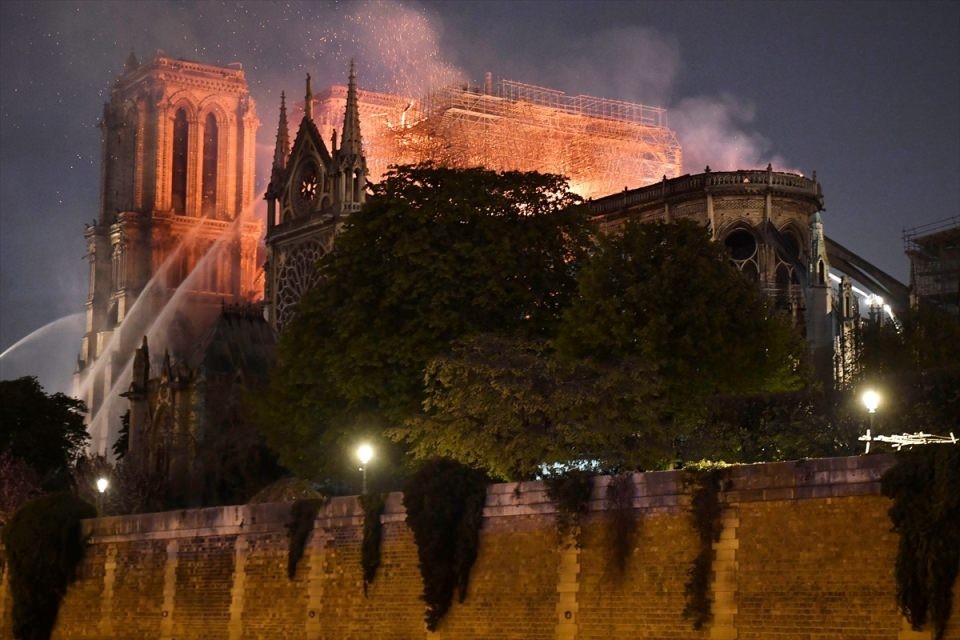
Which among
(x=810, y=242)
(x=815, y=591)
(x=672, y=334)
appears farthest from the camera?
(x=810, y=242)

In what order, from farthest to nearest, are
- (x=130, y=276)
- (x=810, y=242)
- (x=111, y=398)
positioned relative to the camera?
(x=130, y=276)
(x=111, y=398)
(x=810, y=242)

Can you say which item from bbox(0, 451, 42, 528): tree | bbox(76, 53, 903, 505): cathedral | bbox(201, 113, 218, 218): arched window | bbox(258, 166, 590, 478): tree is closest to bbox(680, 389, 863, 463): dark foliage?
bbox(258, 166, 590, 478): tree

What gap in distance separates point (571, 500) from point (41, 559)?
18379 millimetres

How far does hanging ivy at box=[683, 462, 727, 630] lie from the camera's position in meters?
29.8

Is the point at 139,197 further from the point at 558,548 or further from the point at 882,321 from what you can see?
the point at 558,548

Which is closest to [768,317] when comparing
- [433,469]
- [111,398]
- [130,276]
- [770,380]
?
[770,380]

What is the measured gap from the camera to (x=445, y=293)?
46344mm

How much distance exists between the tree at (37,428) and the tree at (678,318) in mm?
27540

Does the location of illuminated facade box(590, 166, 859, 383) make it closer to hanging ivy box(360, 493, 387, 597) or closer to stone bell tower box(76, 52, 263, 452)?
hanging ivy box(360, 493, 387, 597)

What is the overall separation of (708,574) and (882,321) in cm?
3368

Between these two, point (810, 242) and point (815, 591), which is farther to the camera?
point (810, 242)

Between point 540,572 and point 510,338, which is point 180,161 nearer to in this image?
point 510,338

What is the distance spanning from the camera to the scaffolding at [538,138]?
78.2m

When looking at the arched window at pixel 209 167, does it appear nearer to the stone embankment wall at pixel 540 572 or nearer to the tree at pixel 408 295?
the tree at pixel 408 295
